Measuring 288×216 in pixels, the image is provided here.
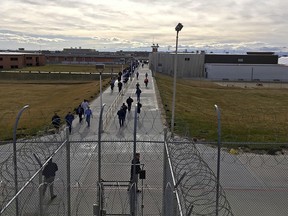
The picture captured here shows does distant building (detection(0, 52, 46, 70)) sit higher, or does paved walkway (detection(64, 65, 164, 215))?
distant building (detection(0, 52, 46, 70))

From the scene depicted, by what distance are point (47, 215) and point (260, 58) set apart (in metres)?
84.9

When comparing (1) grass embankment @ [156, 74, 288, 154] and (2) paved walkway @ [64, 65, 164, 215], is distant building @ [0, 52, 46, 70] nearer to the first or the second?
(1) grass embankment @ [156, 74, 288, 154]

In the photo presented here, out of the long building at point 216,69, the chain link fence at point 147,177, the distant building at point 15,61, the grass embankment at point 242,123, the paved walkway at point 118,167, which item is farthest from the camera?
the distant building at point 15,61

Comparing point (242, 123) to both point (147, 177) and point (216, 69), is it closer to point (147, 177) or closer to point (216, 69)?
point (147, 177)

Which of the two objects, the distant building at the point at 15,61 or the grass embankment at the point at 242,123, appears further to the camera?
the distant building at the point at 15,61

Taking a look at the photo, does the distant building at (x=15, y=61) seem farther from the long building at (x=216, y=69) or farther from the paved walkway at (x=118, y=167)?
the paved walkway at (x=118, y=167)

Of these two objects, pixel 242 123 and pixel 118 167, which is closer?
pixel 118 167

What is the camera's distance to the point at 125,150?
15.4m

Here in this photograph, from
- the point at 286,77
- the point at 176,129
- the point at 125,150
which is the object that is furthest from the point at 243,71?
the point at 125,150

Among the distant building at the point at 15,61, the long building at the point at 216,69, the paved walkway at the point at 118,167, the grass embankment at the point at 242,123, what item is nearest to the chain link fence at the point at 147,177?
the paved walkway at the point at 118,167

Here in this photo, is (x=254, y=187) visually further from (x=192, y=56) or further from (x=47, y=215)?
(x=192, y=56)

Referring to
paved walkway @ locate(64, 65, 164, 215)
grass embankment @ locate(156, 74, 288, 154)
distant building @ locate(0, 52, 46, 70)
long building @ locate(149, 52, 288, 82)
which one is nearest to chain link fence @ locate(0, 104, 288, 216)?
paved walkway @ locate(64, 65, 164, 215)

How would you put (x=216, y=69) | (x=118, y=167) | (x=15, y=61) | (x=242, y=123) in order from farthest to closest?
(x=15, y=61) → (x=216, y=69) → (x=242, y=123) → (x=118, y=167)

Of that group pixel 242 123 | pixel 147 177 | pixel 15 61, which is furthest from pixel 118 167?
pixel 15 61
